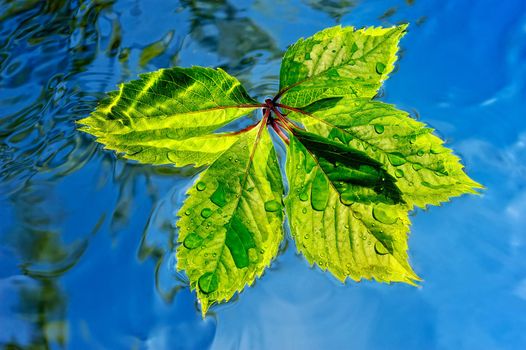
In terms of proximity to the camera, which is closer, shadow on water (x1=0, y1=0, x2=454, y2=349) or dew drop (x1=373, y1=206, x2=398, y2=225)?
dew drop (x1=373, y1=206, x2=398, y2=225)

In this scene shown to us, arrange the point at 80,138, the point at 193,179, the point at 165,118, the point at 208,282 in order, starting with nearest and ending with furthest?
the point at 208,282 → the point at 165,118 → the point at 193,179 → the point at 80,138

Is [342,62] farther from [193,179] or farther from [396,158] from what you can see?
[193,179]

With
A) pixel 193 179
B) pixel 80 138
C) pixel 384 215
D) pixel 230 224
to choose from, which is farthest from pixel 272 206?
pixel 80 138

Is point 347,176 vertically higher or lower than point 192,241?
higher

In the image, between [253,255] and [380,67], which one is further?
[380,67]

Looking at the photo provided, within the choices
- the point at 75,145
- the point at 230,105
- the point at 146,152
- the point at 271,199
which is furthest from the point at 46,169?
the point at 271,199

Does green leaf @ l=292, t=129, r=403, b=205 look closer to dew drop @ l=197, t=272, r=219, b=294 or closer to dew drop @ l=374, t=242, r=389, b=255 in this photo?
dew drop @ l=374, t=242, r=389, b=255

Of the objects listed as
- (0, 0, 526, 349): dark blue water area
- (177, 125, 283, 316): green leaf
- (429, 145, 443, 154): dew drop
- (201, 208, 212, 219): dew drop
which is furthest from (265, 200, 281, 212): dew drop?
(429, 145, 443, 154): dew drop

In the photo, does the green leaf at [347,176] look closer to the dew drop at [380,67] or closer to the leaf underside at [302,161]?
the leaf underside at [302,161]
